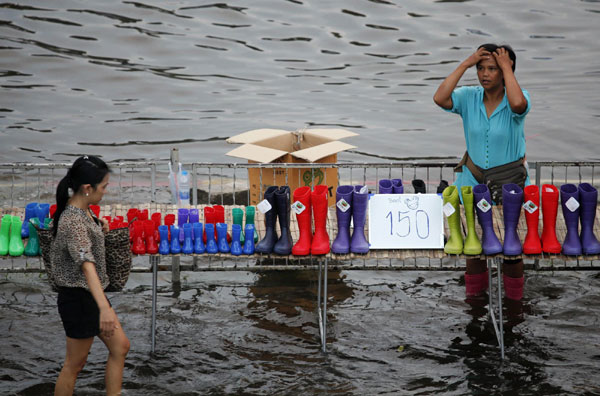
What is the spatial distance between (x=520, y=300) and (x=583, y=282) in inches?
39.5

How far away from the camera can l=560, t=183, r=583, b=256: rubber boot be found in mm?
5371

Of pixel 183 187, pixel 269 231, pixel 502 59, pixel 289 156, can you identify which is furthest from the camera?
pixel 289 156

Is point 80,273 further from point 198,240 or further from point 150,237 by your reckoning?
point 198,240

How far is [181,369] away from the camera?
570cm

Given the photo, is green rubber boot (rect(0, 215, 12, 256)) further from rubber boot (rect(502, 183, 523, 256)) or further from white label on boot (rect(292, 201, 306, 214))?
rubber boot (rect(502, 183, 523, 256))

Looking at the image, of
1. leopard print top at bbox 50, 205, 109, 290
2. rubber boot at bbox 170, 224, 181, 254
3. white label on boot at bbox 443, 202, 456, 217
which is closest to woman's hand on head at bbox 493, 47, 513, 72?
white label on boot at bbox 443, 202, 456, 217

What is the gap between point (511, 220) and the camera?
538 centimetres

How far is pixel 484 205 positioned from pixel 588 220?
2.38 feet

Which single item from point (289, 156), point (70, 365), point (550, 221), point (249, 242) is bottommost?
point (70, 365)

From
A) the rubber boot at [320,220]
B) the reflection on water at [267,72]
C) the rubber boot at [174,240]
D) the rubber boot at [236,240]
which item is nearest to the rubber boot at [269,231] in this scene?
the rubber boot at [236,240]

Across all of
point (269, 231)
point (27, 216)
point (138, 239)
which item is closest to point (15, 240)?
point (27, 216)

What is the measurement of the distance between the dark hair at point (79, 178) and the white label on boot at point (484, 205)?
2.54 metres

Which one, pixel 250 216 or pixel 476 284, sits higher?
pixel 250 216

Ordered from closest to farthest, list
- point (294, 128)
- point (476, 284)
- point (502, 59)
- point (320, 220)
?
point (320, 220) → point (502, 59) → point (476, 284) → point (294, 128)
